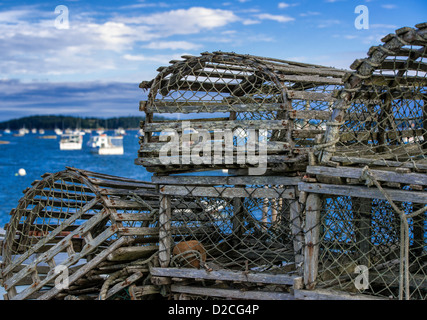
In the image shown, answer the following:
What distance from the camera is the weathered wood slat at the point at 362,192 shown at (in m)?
4.70

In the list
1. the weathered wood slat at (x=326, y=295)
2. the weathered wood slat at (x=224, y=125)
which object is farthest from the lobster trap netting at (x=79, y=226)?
the weathered wood slat at (x=326, y=295)

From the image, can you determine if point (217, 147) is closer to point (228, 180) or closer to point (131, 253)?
point (228, 180)

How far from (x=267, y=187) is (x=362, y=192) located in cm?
131

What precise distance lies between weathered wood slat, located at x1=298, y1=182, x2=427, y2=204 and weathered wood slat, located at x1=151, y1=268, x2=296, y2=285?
941 millimetres

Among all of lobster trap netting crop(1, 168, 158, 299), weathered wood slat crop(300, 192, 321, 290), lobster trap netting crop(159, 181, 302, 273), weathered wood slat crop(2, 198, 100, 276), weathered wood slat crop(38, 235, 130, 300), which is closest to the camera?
weathered wood slat crop(300, 192, 321, 290)

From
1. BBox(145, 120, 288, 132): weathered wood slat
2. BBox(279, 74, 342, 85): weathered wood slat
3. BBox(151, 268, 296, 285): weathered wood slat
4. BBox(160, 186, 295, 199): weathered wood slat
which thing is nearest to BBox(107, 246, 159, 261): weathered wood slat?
BBox(151, 268, 296, 285): weathered wood slat

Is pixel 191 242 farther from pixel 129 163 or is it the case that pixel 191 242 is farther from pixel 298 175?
pixel 129 163

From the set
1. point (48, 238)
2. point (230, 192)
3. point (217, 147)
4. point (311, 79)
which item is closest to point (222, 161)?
point (217, 147)

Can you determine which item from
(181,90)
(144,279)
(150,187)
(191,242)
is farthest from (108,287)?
(181,90)

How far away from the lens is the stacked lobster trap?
5.15m

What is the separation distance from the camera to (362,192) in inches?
195

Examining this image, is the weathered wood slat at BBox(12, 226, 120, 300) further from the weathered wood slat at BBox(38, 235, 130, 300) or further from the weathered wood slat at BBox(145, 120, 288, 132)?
the weathered wood slat at BBox(145, 120, 288, 132)
